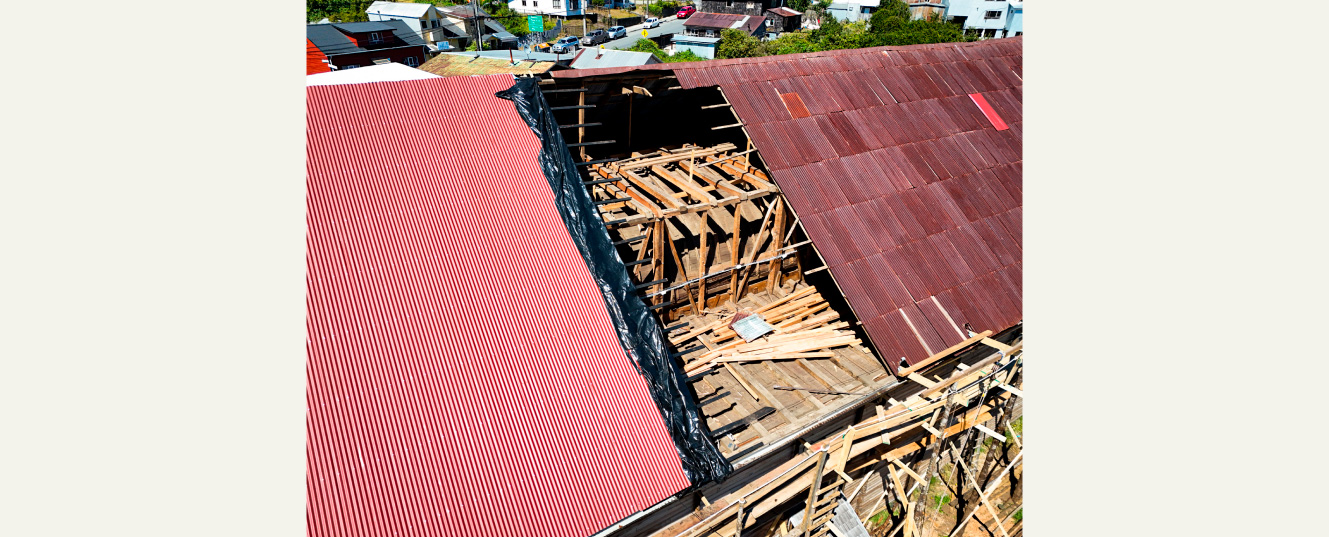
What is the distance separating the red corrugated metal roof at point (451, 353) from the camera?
973cm

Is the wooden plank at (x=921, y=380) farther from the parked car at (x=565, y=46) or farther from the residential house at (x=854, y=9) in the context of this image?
the residential house at (x=854, y=9)

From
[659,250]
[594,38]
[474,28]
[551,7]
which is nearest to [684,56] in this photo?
[594,38]

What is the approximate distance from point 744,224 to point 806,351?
459 cm

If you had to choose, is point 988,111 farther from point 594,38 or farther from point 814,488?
point 594,38

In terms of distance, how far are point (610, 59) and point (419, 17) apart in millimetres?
28421

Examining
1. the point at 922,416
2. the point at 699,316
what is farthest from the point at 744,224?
the point at 922,416

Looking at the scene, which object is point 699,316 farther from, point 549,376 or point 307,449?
point 307,449

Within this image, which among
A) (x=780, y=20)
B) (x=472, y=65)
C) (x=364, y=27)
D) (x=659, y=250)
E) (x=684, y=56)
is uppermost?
(x=364, y=27)

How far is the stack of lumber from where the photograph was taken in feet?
48.9

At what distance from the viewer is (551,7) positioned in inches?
3285

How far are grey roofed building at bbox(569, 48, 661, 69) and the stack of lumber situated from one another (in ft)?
115

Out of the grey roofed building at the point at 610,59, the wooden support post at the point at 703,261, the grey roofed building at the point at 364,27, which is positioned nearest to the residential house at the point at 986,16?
the grey roofed building at the point at 610,59

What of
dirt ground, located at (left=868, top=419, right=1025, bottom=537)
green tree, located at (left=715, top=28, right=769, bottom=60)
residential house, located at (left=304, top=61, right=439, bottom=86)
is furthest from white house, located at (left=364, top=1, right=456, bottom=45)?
dirt ground, located at (left=868, top=419, right=1025, bottom=537)

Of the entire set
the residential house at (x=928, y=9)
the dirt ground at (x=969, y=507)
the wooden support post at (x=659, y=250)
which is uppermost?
the residential house at (x=928, y=9)
